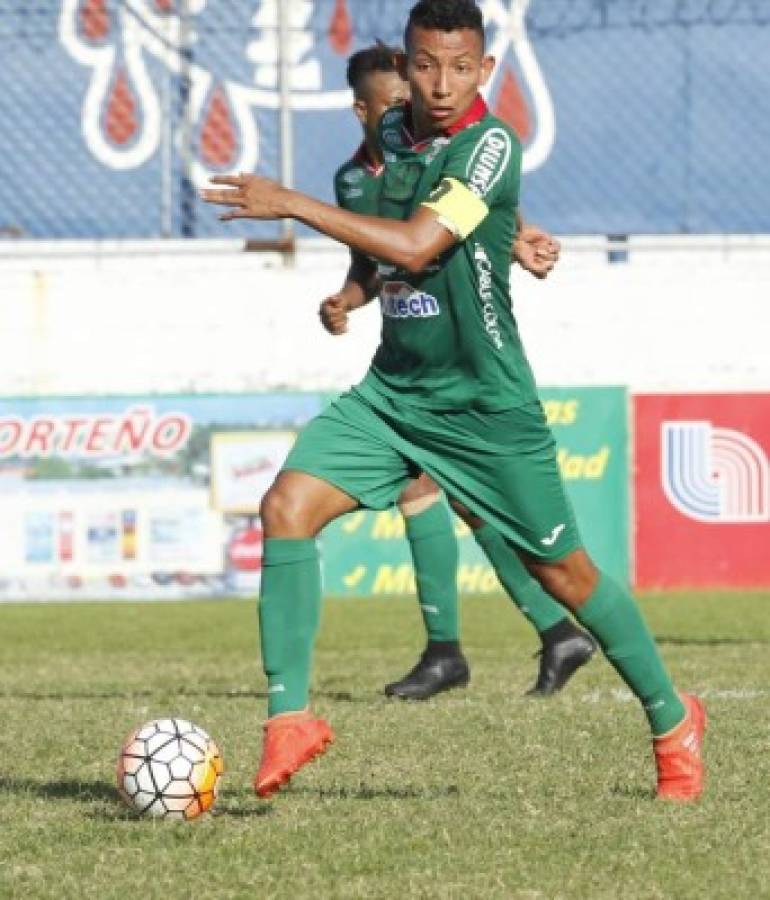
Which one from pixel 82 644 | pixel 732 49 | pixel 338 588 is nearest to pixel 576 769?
pixel 82 644

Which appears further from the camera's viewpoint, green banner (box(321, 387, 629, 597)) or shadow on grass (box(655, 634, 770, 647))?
green banner (box(321, 387, 629, 597))

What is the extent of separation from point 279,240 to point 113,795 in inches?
418

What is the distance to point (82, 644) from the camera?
11.9 metres

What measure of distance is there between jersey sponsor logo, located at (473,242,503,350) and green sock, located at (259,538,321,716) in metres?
Answer: 0.69

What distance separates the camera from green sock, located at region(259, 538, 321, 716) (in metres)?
5.26

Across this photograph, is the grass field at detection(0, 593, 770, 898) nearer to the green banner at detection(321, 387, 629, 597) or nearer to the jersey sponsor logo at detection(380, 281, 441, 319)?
the jersey sponsor logo at detection(380, 281, 441, 319)

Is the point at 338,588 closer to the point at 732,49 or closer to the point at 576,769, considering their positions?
the point at 732,49

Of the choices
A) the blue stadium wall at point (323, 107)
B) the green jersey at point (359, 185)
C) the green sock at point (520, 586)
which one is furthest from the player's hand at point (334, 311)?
the blue stadium wall at point (323, 107)

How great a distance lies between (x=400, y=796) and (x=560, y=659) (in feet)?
8.59

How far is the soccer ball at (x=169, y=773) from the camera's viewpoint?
16.9ft

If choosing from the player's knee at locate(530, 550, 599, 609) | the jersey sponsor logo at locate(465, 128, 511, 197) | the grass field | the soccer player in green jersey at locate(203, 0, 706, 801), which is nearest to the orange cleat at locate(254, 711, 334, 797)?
the soccer player in green jersey at locate(203, 0, 706, 801)

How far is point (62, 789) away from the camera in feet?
18.8

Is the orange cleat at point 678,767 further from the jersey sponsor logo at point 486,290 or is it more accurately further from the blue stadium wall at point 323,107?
the blue stadium wall at point 323,107

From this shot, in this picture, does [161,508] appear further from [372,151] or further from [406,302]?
[406,302]
